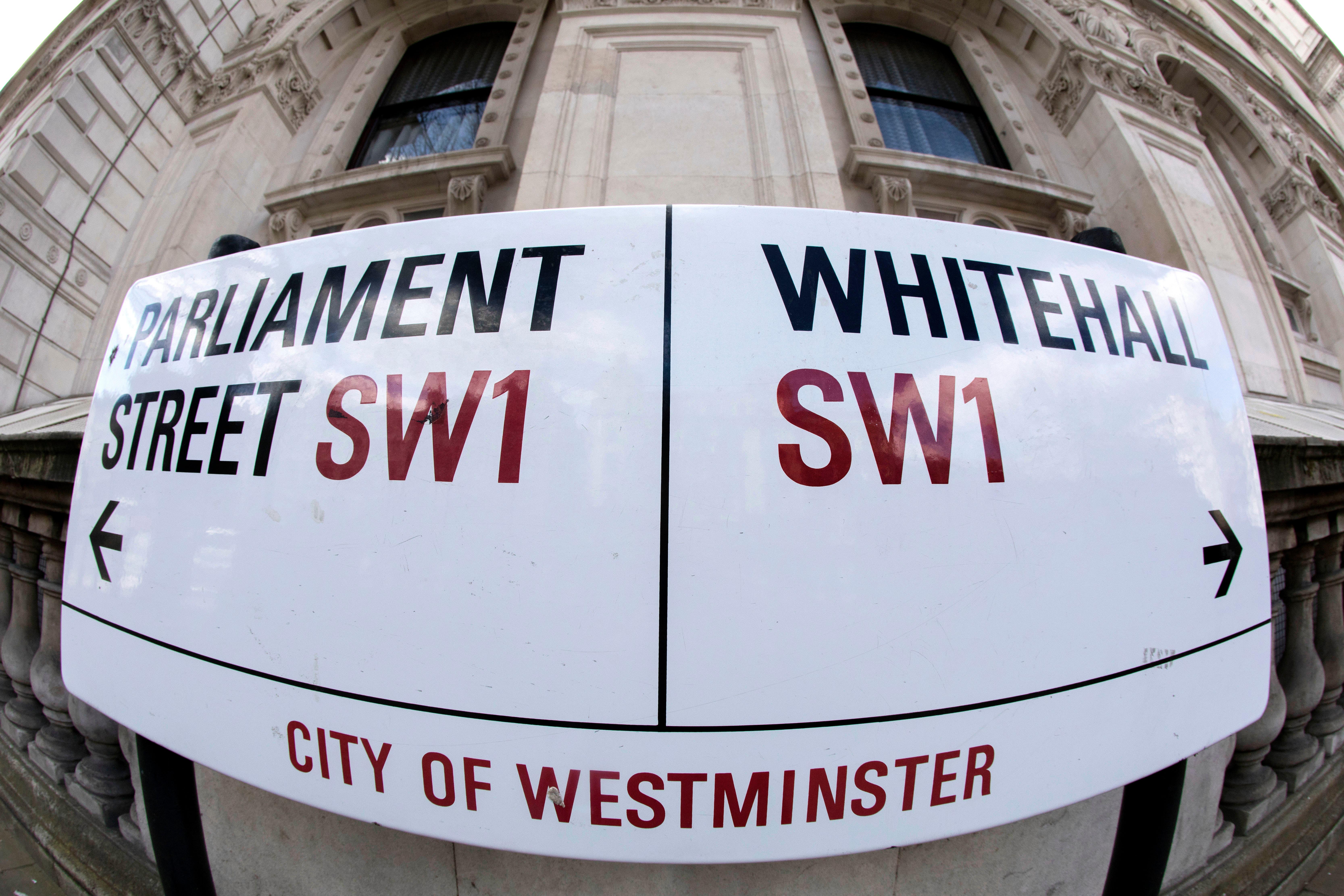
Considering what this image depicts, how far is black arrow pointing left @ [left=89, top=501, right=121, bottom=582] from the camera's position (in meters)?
1.40

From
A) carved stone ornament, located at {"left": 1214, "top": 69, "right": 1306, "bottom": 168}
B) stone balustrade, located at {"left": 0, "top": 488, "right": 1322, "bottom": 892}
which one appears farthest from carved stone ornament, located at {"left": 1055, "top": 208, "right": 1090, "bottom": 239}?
carved stone ornament, located at {"left": 1214, "top": 69, "right": 1306, "bottom": 168}

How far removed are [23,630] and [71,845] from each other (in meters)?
1.14

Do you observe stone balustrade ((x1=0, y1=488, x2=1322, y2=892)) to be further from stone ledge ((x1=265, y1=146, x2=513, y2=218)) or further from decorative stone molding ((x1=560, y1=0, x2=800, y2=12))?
decorative stone molding ((x1=560, y1=0, x2=800, y2=12))

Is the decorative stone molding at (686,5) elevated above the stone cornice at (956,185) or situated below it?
above

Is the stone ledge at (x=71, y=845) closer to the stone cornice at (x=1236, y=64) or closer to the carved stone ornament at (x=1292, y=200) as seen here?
the stone cornice at (x=1236, y=64)

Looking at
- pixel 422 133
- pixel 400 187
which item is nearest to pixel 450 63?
pixel 422 133

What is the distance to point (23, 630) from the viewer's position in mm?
2479

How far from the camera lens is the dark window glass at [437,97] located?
5.41m

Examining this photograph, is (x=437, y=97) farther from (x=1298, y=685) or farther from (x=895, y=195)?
(x=1298, y=685)

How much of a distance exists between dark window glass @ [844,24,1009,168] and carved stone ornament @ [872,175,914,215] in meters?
1.33

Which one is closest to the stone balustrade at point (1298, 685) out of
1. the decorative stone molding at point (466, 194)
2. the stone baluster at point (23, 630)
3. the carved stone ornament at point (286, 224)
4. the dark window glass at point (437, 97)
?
the decorative stone molding at point (466, 194)

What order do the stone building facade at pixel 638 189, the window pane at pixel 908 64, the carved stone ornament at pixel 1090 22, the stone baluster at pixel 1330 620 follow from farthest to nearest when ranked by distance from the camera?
the carved stone ornament at pixel 1090 22 < the window pane at pixel 908 64 < the stone baluster at pixel 1330 620 < the stone building facade at pixel 638 189

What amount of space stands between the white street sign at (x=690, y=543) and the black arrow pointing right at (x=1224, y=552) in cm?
1

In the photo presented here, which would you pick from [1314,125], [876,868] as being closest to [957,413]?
[876,868]
